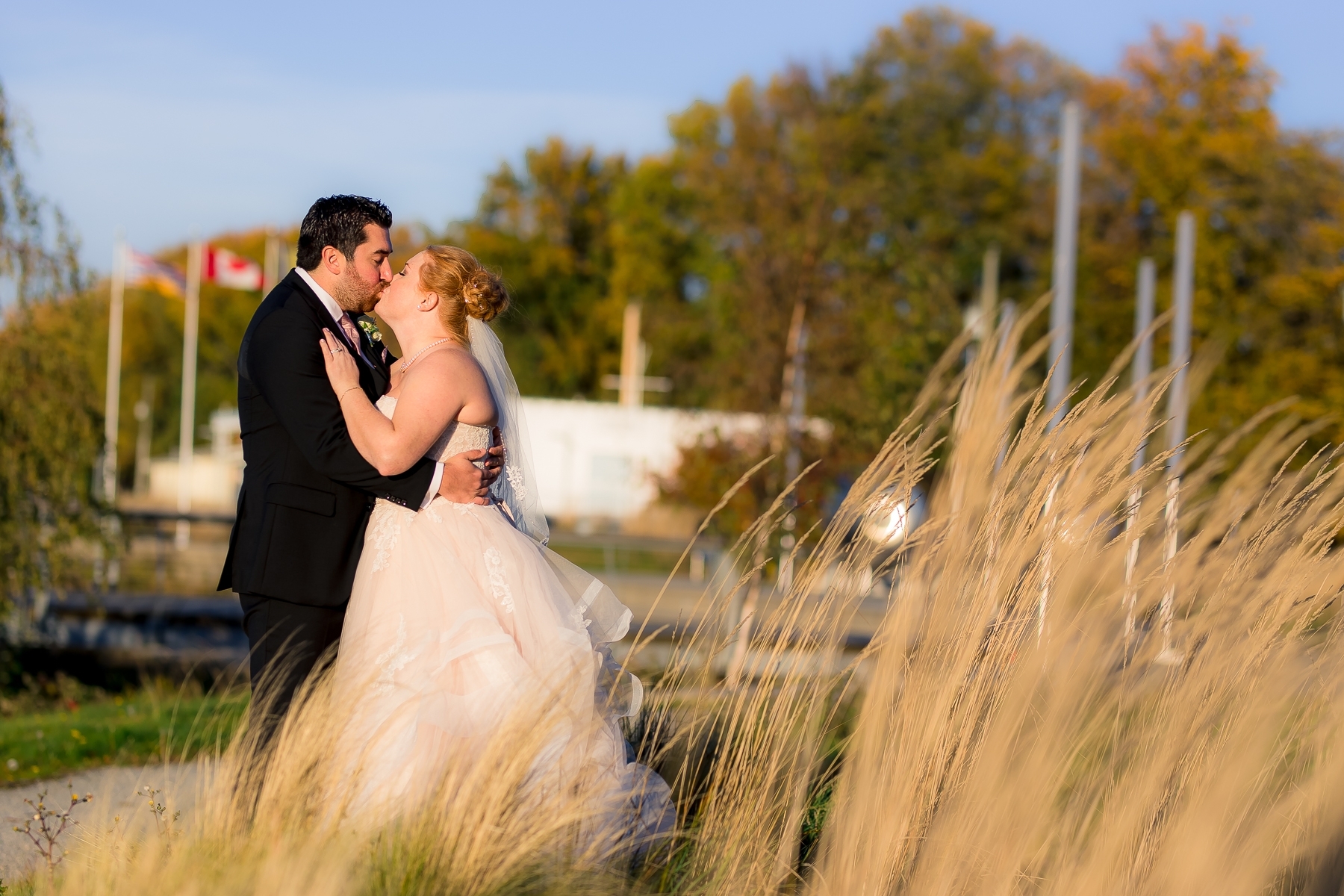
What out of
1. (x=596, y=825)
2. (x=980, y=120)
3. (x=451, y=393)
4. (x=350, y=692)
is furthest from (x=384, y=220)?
(x=980, y=120)

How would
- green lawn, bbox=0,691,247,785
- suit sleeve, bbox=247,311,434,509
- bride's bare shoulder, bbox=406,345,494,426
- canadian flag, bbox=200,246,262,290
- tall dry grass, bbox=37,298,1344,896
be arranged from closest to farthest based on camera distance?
1. tall dry grass, bbox=37,298,1344,896
2. suit sleeve, bbox=247,311,434,509
3. bride's bare shoulder, bbox=406,345,494,426
4. green lawn, bbox=0,691,247,785
5. canadian flag, bbox=200,246,262,290

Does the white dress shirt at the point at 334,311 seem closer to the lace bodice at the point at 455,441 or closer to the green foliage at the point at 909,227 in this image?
the lace bodice at the point at 455,441

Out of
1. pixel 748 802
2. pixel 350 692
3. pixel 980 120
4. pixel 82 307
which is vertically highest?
pixel 980 120

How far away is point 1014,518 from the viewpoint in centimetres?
323

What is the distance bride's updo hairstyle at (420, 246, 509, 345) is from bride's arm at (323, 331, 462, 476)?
230mm

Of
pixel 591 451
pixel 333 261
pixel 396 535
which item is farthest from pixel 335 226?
pixel 591 451

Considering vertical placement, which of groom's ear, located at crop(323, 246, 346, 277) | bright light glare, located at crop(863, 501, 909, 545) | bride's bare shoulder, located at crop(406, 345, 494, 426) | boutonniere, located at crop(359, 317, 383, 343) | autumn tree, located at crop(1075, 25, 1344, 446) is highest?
autumn tree, located at crop(1075, 25, 1344, 446)

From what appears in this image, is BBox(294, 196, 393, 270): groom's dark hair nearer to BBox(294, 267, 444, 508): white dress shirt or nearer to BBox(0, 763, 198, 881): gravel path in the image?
BBox(294, 267, 444, 508): white dress shirt

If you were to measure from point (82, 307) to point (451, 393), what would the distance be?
745 cm

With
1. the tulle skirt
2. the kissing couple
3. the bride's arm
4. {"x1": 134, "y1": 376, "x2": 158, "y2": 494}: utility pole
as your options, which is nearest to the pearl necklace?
the kissing couple

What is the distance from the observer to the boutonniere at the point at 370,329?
4.24 metres

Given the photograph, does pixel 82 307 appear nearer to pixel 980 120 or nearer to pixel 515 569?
pixel 515 569

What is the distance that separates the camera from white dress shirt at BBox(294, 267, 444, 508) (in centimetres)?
396

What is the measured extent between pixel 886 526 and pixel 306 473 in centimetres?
169
